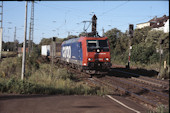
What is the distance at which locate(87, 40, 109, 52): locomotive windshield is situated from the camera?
17.1 metres

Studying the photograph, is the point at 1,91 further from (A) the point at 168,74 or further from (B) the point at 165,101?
(A) the point at 168,74

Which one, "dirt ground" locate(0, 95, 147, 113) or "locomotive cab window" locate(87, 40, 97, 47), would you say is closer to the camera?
"dirt ground" locate(0, 95, 147, 113)

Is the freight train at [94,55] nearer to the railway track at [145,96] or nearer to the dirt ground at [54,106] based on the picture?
the railway track at [145,96]

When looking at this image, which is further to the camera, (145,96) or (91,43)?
(91,43)

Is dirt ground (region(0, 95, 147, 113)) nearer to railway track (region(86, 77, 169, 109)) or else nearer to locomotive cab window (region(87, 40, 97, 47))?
railway track (region(86, 77, 169, 109))

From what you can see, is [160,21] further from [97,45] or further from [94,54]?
[94,54]

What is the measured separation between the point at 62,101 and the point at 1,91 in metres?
3.36

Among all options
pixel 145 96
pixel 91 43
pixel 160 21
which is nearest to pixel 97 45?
pixel 91 43

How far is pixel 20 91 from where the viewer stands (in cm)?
1020

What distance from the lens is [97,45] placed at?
17328 millimetres

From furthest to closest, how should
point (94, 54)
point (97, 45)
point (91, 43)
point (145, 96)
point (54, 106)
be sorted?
point (97, 45) < point (91, 43) < point (94, 54) < point (145, 96) < point (54, 106)

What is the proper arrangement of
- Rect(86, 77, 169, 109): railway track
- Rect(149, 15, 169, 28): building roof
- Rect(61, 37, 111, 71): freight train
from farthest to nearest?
Rect(149, 15, 169, 28): building roof → Rect(61, 37, 111, 71): freight train → Rect(86, 77, 169, 109): railway track

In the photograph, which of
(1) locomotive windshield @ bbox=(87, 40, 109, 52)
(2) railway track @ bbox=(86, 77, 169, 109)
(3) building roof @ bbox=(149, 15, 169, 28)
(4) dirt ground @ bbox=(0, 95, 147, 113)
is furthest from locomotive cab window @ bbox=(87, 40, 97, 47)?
(4) dirt ground @ bbox=(0, 95, 147, 113)

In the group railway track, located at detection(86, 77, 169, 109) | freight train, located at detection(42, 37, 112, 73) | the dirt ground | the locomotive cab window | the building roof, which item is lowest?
railway track, located at detection(86, 77, 169, 109)
